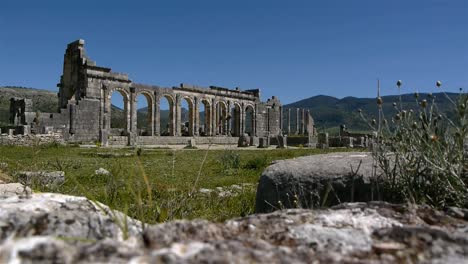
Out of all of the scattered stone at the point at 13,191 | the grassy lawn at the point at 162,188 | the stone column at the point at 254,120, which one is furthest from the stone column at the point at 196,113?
the scattered stone at the point at 13,191

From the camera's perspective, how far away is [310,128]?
5181 centimetres

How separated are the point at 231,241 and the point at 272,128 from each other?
46.0 meters

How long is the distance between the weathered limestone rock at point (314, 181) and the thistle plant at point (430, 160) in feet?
1.20

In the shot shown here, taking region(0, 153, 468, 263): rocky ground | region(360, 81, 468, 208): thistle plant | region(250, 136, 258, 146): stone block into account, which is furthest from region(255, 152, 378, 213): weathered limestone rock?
region(250, 136, 258, 146): stone block

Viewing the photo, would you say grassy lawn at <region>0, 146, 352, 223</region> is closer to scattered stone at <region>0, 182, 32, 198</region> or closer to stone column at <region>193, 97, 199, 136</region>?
scattered stone at <region>0, 182, 32, 198</region>

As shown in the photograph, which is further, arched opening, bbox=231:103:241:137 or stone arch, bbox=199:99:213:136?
arched opening, bbox=231:103:241:137

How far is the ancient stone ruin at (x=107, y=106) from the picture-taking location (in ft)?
90.8

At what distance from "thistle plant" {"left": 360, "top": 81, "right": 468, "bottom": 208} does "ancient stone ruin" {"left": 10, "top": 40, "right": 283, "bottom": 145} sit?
1936cm

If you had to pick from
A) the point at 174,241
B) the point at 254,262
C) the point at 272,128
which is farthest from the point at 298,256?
the point at 272,128

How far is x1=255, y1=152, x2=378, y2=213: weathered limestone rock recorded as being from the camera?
3.45 meters

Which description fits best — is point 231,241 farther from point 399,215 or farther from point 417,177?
point 417,177

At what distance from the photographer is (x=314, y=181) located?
3643mm

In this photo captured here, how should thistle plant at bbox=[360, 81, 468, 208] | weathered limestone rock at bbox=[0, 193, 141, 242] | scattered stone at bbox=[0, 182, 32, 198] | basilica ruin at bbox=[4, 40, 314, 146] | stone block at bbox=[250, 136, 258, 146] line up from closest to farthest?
weathered limestone rock at bbox=[0, 193, 141, 242] → thistle plant at bbox=[360, 81, 468, 208] → scattered stone at bbox=[0, 182, 32, 198] → basilica ruin at bbox=[4, 40, 314, 146] → stone block at bbox=[250, 136, 258, 146]

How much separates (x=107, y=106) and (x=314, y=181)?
29.0m
